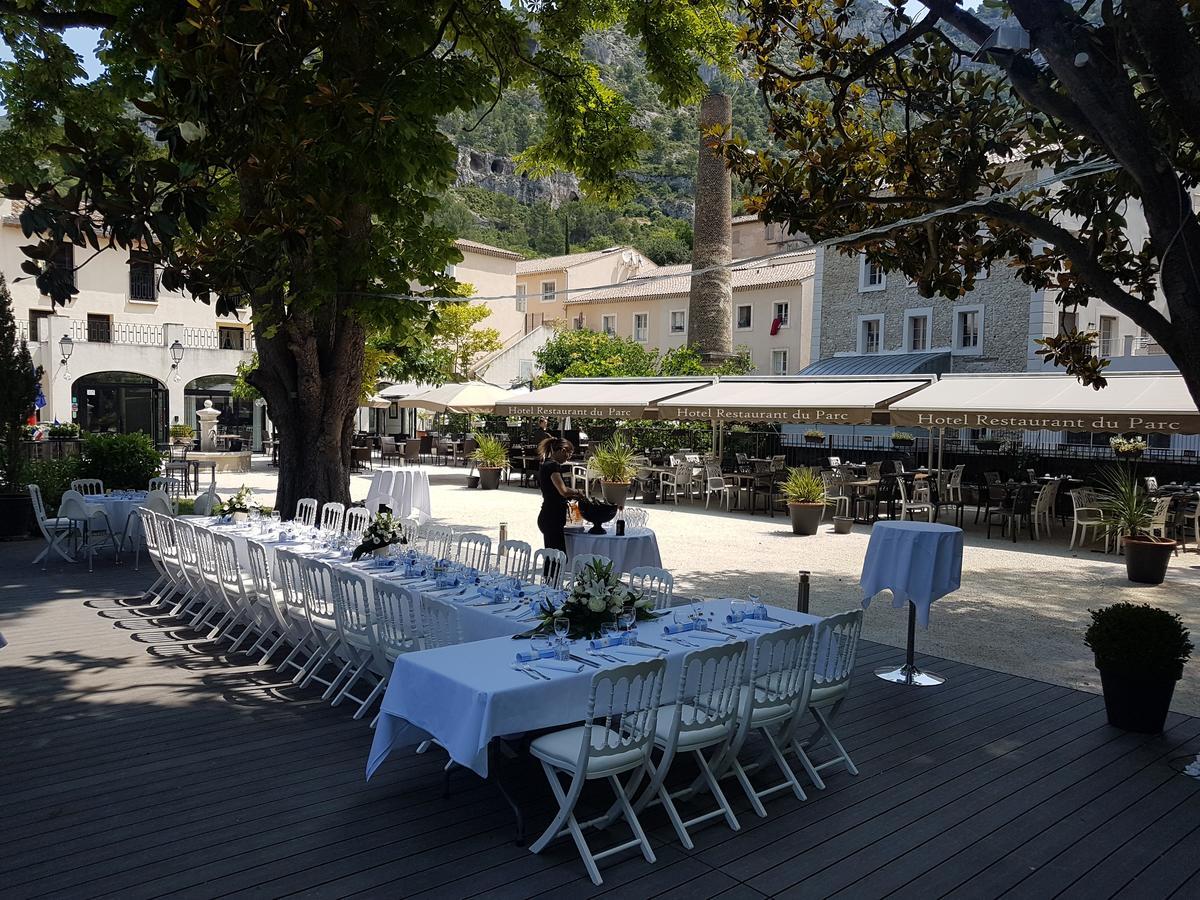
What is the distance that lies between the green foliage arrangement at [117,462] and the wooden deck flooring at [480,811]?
875 cm

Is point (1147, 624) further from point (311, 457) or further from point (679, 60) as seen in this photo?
point (311, 457)

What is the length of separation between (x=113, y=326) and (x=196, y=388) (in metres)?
3.62

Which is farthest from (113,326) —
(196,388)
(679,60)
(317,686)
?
(317,686)

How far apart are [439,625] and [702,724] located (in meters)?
1.92

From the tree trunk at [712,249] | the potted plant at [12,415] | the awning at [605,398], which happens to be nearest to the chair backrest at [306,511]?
the potted plant at [12,415]

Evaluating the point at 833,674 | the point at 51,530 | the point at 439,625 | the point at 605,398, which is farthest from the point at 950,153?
the point at 605,398

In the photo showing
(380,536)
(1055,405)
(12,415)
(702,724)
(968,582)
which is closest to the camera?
(702,724)

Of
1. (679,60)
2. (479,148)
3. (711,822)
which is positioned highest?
(479,148)

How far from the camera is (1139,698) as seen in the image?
562 cm

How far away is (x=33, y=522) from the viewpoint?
13250mm

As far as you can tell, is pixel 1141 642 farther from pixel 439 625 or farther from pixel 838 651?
pixel 439 625

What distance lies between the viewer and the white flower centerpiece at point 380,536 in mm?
7324

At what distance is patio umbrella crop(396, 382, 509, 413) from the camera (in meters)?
23.2

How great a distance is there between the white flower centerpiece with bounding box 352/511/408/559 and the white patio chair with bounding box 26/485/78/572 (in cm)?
557
